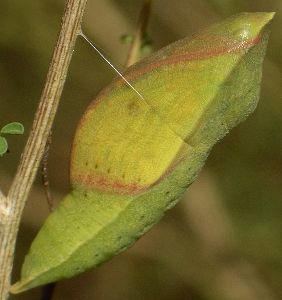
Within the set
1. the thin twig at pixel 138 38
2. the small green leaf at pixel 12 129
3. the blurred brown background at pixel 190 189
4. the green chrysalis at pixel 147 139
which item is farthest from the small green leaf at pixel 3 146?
the blurred brown background at pixel 190 189

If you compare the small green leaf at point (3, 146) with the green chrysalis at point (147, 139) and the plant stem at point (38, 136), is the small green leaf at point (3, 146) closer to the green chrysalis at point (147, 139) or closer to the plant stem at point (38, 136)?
the plant stem at point (38, 136)

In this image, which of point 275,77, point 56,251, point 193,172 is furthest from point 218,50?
point 275,77

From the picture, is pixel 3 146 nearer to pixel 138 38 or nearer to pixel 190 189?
pixel 138 38

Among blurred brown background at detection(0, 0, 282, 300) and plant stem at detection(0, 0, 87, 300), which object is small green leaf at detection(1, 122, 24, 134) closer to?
plant stem at detection(0, 0, 87, 300)

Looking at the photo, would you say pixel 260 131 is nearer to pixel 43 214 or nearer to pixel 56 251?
pixel 43 214

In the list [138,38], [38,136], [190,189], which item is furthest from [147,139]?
[190,189]

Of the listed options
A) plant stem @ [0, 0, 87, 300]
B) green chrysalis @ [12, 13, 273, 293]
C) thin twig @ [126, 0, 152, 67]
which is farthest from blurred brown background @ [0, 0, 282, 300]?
plant stem @ [0, 0, 87, 300]
